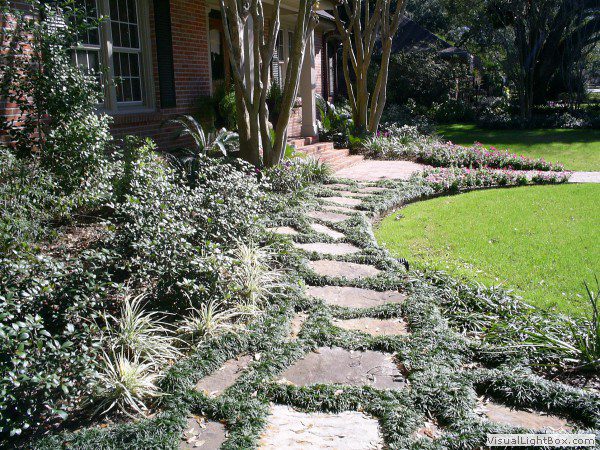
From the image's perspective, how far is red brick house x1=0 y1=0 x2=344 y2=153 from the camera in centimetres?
793

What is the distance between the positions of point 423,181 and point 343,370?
693 cm

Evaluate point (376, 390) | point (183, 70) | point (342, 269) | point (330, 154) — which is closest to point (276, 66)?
point (330, 154)

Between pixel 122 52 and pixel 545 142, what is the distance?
12.6 meters

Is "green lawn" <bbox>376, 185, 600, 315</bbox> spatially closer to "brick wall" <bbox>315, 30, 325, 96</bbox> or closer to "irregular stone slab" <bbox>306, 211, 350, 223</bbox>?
"irregular stone slab" <bbox>306, 211, 350, 223</bbox>

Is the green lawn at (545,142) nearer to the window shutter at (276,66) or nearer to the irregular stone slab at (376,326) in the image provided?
the window shutter at (276,66)

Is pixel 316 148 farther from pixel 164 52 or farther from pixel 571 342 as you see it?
pixel 571 342

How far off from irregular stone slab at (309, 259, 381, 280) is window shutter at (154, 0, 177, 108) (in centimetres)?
498

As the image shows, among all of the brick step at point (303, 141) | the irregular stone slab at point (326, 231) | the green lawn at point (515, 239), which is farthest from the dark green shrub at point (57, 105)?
the brick step at point (303, 141)

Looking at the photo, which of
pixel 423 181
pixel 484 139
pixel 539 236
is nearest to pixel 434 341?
pixel 539 236

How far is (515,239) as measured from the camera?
21.3ft

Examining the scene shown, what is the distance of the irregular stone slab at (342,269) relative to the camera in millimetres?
5117

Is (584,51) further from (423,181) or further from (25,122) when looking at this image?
(25,122)

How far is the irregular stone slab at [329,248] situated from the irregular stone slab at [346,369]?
6.80 feet

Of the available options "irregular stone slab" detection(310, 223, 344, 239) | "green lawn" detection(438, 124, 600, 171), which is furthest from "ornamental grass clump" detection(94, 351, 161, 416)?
"green lawn" detection(438, 124, 600, 171)
